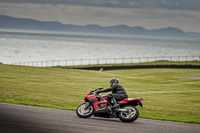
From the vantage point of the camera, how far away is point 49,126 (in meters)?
11.1

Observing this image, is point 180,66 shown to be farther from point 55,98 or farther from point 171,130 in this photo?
point 171,130

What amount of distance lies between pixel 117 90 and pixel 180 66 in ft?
191

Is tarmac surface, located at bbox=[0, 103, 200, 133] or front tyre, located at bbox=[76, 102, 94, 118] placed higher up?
front tyre, located at bbox=[76, 102, 94, 118]

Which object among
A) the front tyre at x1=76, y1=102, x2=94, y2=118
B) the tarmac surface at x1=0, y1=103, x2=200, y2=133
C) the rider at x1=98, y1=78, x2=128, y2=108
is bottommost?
the tarmac surface at x1=0, y1=103, x2=200, y2=133

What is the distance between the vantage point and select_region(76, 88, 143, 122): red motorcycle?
12.4 meters

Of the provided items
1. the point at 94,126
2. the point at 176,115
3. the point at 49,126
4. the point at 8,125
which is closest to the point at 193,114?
the point at 176,115

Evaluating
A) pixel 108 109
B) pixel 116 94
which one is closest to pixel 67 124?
pixel 108 109

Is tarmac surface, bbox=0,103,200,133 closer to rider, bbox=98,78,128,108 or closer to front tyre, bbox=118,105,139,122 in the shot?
front tyre, bbox=118,105,139,122

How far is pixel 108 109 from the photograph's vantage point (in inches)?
495

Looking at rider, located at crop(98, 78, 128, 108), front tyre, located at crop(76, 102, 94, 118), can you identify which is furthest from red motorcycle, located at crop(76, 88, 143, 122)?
rider, located at crop(98, 78, 128, 108)

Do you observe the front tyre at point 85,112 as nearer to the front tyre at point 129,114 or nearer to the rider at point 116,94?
the rider at point 116,94

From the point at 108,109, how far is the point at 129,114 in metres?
0.84

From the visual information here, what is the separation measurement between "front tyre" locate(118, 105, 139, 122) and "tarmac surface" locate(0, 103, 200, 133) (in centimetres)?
22

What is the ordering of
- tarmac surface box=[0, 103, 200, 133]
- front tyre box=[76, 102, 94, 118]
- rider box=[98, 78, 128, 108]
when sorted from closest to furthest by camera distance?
tarmac surface box=[0, 103, 200, 133] < rider box=[98, 78, 128, 108] < front tyre box=[76, 102, 94, 118]
